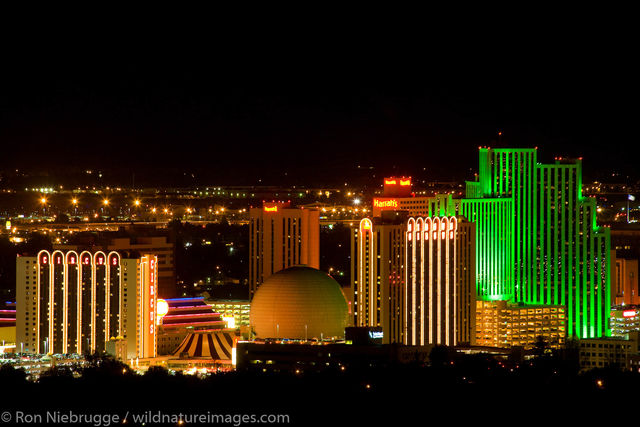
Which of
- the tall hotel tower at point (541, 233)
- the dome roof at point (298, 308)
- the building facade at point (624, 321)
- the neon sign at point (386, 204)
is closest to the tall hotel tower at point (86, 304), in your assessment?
the dome roof at point (298, 308)

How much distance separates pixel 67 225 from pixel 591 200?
221 feet

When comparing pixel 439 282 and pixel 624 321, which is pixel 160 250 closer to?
pixel 624 321

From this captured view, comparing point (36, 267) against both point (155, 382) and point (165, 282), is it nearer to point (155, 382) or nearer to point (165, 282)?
point (155, 382)

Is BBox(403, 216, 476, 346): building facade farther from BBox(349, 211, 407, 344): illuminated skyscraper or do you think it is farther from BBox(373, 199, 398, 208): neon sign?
BBox(373, 199, 398, 208): neon sign

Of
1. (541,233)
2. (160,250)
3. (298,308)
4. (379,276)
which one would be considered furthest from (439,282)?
(160,250)

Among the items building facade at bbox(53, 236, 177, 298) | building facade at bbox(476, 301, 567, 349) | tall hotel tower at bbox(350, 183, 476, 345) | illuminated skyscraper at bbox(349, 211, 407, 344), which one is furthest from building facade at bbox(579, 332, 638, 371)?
building facade at bbox(53, 236, 177, 298)

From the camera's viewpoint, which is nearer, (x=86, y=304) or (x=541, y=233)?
(x=86, y=304)

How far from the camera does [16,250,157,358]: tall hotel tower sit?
8225cm

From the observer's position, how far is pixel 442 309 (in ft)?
291

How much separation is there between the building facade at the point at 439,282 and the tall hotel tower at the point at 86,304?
11884 mm

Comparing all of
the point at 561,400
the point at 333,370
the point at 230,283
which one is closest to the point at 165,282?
the point at 230,283

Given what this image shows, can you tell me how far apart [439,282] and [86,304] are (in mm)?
16471

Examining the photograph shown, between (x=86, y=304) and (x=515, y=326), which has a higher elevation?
(x=86, y=304)

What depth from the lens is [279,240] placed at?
9925 centimetres
